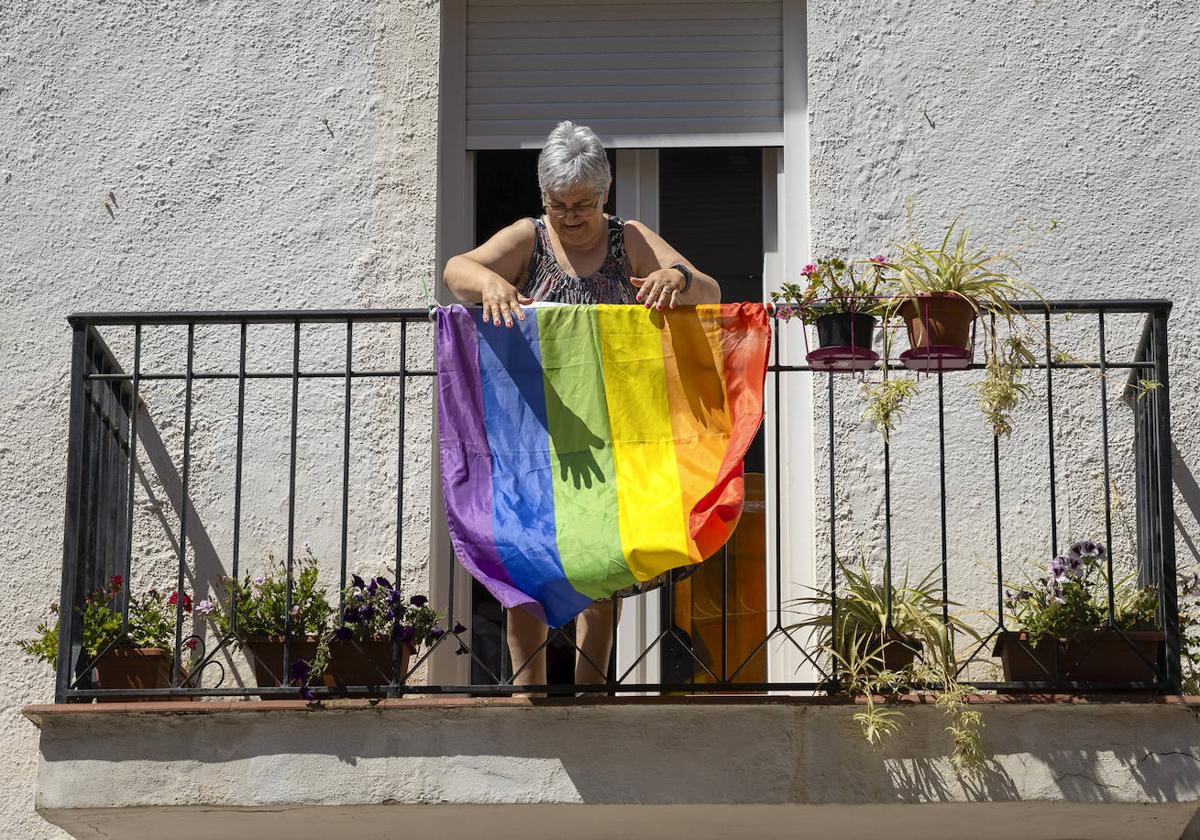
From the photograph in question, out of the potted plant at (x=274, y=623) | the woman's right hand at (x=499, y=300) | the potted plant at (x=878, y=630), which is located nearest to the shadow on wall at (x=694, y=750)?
the potted plant at (x=878, y=630)

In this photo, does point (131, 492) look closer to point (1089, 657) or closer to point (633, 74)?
point (633, 74)

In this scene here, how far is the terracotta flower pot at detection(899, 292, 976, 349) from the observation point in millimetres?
5527

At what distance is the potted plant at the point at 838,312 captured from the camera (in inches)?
218

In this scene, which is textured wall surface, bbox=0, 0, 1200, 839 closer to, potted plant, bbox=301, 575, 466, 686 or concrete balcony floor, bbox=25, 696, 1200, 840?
potted plant, bbox=301, 575, 466, 686

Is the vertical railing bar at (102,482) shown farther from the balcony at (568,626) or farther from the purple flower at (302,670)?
the purple flower at (302,670)

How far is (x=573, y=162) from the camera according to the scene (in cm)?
545

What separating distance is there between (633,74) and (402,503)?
6.69ft

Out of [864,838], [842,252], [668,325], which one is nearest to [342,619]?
[668,325]

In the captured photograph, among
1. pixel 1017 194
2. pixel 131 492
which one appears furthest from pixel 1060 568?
pixel 131 492

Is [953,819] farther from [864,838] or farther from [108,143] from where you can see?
[108,143]

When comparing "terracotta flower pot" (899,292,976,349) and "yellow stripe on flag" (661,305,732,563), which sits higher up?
"terracotta flower pot" (899,292,976,349)

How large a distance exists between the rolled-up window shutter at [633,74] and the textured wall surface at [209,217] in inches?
12.3

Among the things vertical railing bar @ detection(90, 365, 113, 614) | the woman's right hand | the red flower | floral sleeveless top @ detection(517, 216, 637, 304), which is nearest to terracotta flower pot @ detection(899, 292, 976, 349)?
floral sleeveless top @ detection(517, 216, 637, 304)

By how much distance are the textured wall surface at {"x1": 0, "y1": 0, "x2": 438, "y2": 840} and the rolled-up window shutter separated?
0.31 metres
